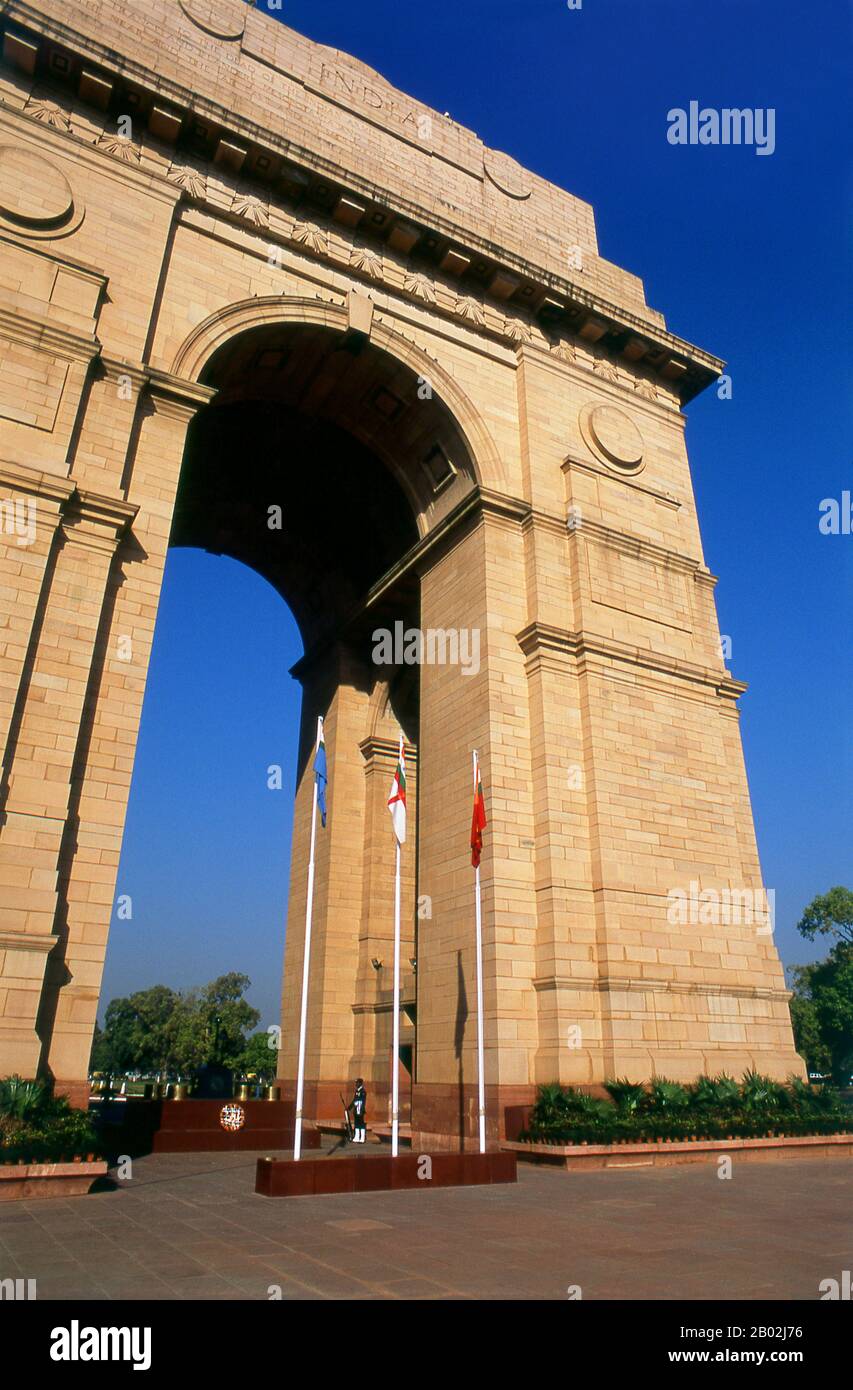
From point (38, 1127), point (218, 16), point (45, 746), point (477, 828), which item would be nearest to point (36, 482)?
point (45, 746)

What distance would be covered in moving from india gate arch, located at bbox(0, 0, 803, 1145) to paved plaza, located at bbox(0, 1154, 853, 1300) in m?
3.88

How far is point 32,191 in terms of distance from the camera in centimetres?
1769

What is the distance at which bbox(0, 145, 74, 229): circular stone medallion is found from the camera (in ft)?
56.8

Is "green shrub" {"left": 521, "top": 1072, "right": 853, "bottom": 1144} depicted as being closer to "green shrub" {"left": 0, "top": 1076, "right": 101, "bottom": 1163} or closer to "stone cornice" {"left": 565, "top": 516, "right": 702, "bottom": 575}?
"green shrub" {"left": 0, "top": 1076, "right": 101, "bottom": 1163}

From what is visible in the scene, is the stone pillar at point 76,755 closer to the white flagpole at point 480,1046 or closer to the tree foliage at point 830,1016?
the white flagpole at point 480,1046

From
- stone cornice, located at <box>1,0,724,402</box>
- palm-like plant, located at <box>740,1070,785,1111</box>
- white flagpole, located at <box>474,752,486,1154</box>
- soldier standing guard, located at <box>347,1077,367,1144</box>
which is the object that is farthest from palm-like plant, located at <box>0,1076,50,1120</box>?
stone cornice, located at <box>1,0,724,402</box>

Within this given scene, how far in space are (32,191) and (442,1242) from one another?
1985cm

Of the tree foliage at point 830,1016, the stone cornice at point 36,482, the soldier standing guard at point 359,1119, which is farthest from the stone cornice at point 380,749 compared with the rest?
the tree foliage at point 830,1016

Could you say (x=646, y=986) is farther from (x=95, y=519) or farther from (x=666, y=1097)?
(x=95, y=519)

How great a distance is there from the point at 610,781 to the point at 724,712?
5.24 metres

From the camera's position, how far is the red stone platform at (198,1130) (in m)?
18.2

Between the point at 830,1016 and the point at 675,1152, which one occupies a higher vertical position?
the point at 830,1016

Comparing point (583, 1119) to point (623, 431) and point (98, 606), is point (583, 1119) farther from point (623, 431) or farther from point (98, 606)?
point (623, 431)
